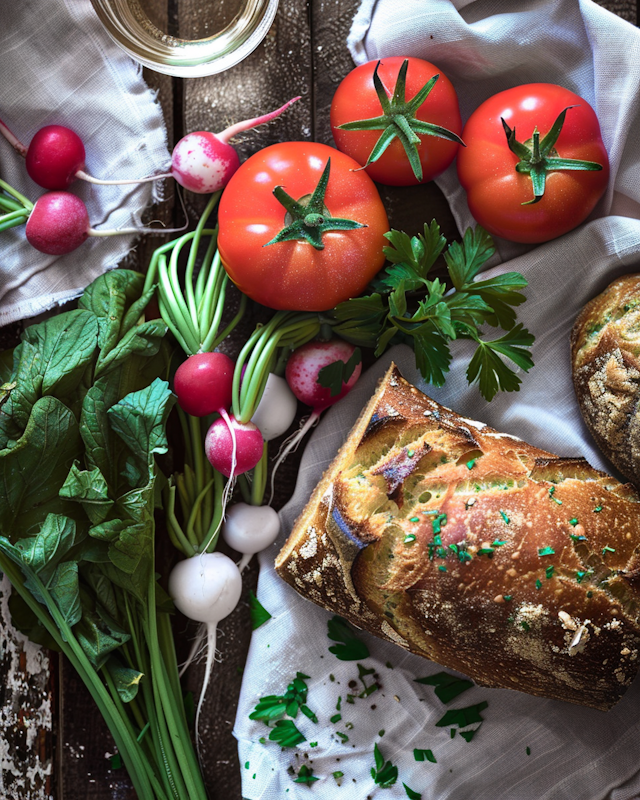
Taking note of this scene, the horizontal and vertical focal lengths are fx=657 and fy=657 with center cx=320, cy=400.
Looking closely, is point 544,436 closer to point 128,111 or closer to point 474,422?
point 474,422

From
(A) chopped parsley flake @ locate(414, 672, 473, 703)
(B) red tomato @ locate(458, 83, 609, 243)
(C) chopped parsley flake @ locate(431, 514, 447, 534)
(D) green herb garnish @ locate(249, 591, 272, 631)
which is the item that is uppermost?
(B) red tomato @ locate(458, 83, 609, 243)

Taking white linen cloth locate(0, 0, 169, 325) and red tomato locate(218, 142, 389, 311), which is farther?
white linen cloth locate(0, 0, 169, 325)

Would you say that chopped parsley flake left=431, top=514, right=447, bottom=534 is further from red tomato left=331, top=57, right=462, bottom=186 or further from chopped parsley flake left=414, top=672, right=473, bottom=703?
red tomato left=331, top=57, right=462, bottom=186

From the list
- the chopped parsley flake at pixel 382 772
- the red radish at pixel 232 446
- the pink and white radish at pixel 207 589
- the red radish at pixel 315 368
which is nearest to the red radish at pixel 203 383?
the red radish at pixel 232 446

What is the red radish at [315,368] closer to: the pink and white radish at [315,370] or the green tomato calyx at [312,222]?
the pink and white radish at [315,370]

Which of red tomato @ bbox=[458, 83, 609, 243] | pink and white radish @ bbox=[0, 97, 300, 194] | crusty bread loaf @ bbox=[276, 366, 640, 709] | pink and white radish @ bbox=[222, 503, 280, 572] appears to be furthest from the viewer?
pink and white radish @ bbox=[222, 503, 280, 572]

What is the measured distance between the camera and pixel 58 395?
1.59 m

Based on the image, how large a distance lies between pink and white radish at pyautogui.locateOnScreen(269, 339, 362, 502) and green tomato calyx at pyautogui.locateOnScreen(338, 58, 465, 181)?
45cm

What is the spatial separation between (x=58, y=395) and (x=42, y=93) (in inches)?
31.5

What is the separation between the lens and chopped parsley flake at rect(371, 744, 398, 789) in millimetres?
1715

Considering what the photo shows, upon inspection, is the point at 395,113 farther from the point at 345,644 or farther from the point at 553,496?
the point at 345,644

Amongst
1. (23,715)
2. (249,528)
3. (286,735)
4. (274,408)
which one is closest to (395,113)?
(274,408)

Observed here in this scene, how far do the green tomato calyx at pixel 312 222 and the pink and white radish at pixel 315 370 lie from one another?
294 mm

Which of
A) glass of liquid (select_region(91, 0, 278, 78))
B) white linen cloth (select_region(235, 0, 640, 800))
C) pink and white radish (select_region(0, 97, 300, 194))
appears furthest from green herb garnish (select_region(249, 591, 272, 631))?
glass of liquid (select_region(91, 0, 278, 78))
